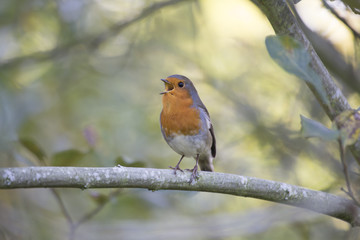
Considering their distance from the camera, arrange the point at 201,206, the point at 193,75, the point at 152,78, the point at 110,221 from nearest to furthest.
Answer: the point at 110,221 < the point at 201,206 < the point at 193,75 < the point at 152,78

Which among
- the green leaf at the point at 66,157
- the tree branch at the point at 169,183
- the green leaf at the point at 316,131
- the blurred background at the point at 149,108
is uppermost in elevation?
the green leaf at the point at 316,131

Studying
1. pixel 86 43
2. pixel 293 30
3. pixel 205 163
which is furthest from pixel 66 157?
pixel 86 43

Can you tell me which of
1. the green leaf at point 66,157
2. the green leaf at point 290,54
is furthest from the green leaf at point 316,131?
the green leaf at point 66,157

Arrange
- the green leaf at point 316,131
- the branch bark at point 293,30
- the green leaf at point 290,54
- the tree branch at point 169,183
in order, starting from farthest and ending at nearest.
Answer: the branch bark at point 293,30 < the tree branch at point 169,183 < the green leaf at point 290,54 < the green leaf at point 316,131

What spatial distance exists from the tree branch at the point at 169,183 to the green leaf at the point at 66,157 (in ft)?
2.30

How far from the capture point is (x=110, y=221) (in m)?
4.79

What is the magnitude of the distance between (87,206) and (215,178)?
2847 millimetres

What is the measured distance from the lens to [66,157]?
107 inches

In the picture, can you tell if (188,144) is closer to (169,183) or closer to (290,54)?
(169,183)

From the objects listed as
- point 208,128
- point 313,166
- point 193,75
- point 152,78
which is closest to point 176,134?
point 208,128

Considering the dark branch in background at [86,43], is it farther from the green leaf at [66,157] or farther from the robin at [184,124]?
the green leaf at [66,157]

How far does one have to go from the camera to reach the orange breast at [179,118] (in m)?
3.67

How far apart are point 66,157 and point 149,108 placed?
3.14 meters

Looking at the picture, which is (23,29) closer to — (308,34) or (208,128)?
(208,128)
